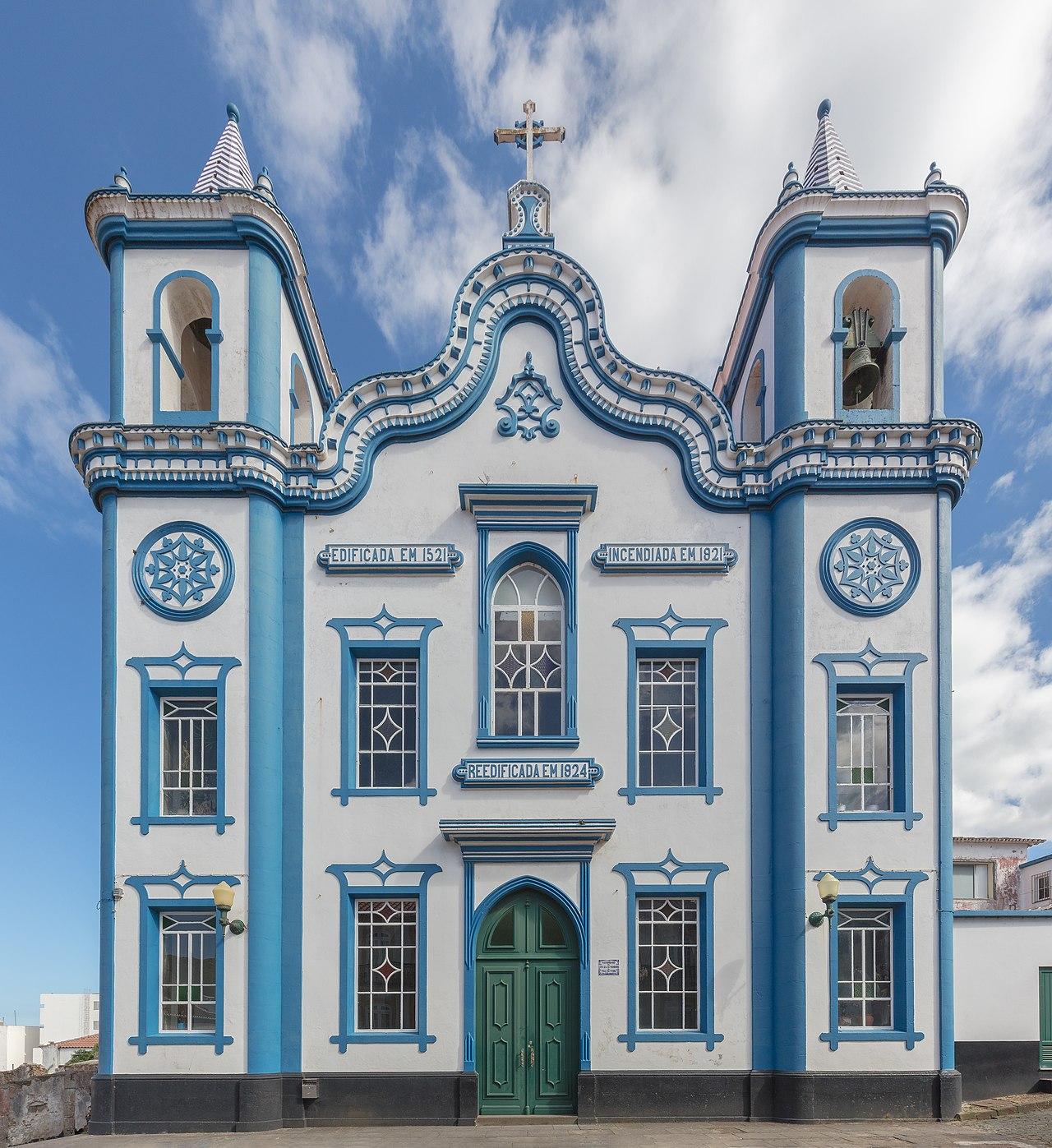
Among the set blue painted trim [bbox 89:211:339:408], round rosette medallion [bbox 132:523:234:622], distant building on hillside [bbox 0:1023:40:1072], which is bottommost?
distant building on hillside [bbox 0:1023:40:1072]

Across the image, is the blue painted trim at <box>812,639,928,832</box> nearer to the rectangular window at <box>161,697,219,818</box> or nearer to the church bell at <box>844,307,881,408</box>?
the church bell at <box>844,307,881,408</box>

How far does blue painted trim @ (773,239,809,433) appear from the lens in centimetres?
1345

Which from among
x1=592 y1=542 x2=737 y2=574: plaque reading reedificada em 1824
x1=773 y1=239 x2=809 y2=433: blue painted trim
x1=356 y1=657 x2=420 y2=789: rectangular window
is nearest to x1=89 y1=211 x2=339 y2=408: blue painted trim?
x1=356 y1=657 x2=420 y2=789: rectangular window

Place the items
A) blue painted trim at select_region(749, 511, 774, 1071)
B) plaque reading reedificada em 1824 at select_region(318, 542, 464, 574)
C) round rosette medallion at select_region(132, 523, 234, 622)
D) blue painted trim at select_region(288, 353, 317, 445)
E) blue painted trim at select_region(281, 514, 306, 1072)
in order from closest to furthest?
blue painted trim at select_region(281, 514, 306, 1072) < blue painted trim at select_region(749, 511, 774, 1071) < round rosette medallion at select_region(132, 523, 234, 622) < plaque reading reedificada em 1824 at select_region(318, 542, 464, 574) < blue painted trim at select_region(288, 353, 317, 445)

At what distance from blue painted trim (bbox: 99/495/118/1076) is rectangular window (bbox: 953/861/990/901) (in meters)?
24.2

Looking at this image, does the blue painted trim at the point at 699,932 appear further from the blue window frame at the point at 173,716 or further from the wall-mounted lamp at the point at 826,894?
the blue window frame at the point at 173,716

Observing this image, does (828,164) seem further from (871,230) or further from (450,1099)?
→ (450,1099)

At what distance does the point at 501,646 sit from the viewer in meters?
13.3

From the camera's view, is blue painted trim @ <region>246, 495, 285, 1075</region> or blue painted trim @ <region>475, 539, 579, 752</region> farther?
blue painted trim @ <region>475, 539, 579, 752</region>

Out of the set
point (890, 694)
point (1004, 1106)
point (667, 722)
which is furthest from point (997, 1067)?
point (667, 722)

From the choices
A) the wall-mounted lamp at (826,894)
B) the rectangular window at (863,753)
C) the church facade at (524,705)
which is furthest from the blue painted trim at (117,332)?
the rectangular window at (863,753)

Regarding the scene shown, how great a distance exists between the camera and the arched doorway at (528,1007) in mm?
12250

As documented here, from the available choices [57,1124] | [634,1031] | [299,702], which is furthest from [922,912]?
[57,1124]

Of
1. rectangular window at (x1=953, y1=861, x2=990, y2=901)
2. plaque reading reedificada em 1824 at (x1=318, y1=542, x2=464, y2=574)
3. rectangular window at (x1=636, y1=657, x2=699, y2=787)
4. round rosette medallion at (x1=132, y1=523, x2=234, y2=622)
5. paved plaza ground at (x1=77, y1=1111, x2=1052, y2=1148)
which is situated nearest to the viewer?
paved plaza ground at (x1=77, y1=1111, x2=1052, y2=1148)
